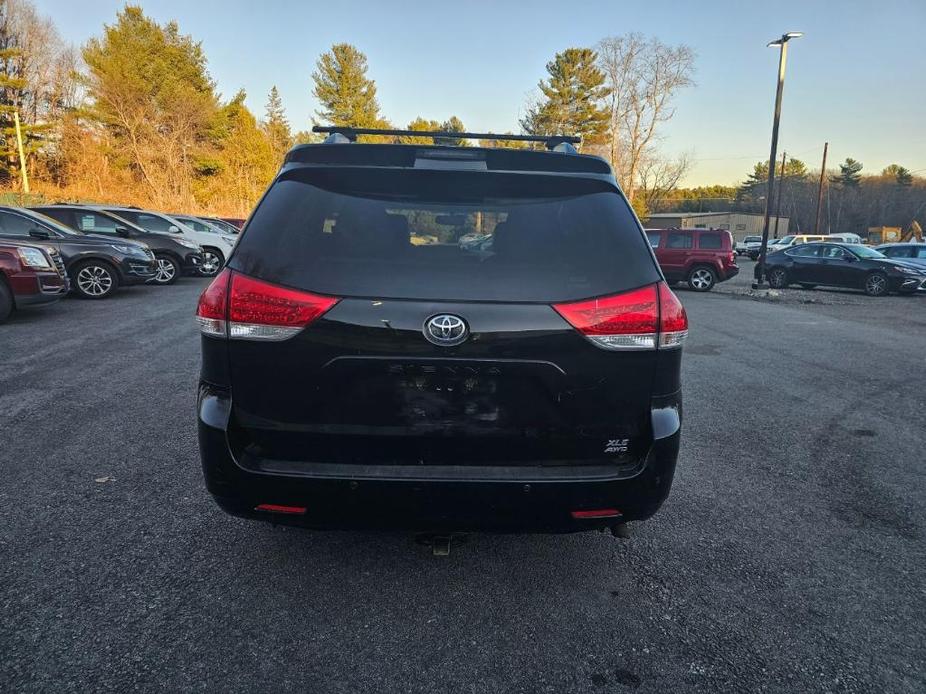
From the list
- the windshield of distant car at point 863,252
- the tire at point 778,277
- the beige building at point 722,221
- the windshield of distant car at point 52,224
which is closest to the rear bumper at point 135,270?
the windshield of distant car at point 52,224

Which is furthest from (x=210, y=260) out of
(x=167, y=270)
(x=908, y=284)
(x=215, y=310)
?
(x=908, y=284)

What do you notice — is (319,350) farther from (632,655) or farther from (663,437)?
(632,655)

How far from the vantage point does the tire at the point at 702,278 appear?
17.9 meters

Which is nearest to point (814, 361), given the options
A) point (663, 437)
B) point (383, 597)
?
point (663, 437)

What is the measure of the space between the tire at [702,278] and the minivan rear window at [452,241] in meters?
17.2

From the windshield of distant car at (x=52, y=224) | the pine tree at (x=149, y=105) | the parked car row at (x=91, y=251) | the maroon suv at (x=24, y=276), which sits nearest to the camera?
the maroon suv at (x=24, y=276)

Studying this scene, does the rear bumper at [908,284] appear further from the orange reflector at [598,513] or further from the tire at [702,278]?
the orange reflector at [598,513]

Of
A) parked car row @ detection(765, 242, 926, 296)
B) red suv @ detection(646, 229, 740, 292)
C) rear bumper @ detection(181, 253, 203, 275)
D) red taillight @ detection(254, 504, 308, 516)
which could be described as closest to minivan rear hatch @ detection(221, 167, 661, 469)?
red taillight @ detection(254, 504, 308, 516)

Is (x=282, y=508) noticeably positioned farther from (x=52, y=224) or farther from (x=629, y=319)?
(x=52, y=224)

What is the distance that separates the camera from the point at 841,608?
240cm

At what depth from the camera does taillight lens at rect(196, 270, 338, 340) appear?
1984 millimetres

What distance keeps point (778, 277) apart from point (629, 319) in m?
19.7

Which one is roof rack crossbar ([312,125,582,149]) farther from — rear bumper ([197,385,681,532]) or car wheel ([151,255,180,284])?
car wheel ([151,255,180,284])

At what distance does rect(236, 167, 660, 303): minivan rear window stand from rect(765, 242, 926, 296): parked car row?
19.0m
